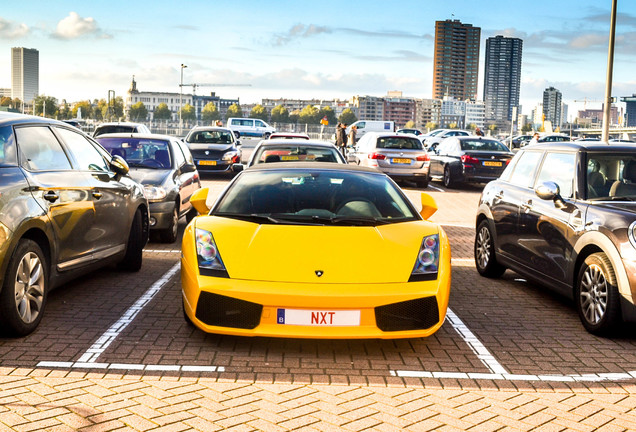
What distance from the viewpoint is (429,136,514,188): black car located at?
21922mm

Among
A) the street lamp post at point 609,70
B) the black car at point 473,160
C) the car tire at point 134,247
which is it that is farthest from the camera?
the black car at point 473,160

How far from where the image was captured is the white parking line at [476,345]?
5082 mm

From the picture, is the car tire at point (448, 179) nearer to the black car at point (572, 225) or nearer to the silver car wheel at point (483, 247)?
the silver car wheel at point (483, 247)

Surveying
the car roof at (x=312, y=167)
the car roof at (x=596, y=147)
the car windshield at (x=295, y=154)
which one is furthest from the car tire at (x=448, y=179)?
the car roof at (x=312, y=167)

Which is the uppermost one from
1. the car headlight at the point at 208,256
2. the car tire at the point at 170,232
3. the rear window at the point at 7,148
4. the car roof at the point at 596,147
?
the car roof at the point at 596,147

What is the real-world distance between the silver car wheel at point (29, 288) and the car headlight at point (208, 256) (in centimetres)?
123

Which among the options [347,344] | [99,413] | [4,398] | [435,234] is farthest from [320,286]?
[4,398]

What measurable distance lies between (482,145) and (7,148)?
18.5 metres

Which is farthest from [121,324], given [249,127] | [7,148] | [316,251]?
[249,127]

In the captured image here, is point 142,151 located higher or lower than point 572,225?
higher

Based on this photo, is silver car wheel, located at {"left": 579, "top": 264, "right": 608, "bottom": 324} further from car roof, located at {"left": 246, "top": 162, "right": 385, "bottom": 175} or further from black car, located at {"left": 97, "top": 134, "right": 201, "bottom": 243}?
black car, located at {"left": 97, "top": 134, "right": 201, "bottom": 243}

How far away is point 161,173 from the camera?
11.0 meters

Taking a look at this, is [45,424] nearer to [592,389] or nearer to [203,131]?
[592,389]

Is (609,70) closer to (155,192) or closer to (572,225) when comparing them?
(155,192)
